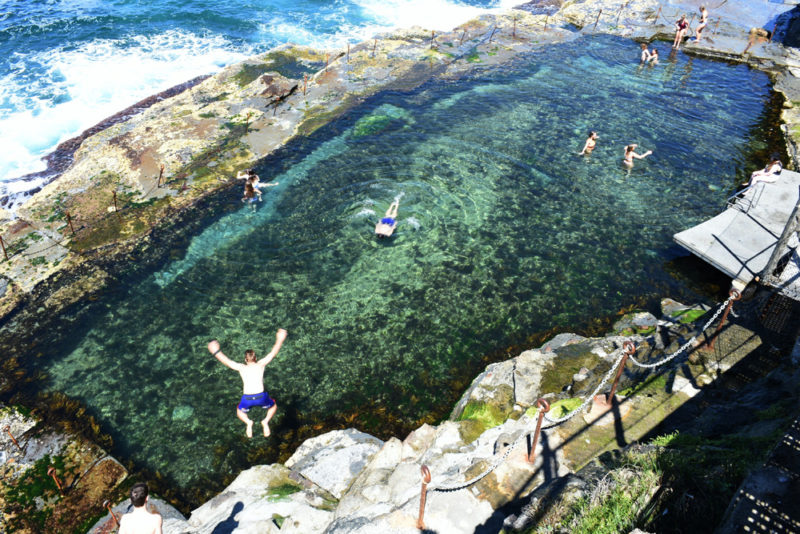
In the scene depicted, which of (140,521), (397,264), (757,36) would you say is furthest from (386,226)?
(757,36)

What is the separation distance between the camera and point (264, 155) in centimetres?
1838

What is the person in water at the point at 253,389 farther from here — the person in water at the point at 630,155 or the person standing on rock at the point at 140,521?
the person in water at the point at 630,155

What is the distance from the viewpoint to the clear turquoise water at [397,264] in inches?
433

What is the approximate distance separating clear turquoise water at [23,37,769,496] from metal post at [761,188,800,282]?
1982 mm

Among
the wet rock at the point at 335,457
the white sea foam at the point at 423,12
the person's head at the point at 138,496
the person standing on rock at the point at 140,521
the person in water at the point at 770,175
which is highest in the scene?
the white sea foam at the point at 423,12

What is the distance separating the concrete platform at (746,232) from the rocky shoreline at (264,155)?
512 centimetres

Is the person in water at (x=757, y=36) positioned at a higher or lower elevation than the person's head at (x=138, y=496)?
higher

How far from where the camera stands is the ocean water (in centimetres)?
2403

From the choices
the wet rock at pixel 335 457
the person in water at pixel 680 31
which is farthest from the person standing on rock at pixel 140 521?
the person in water at pixel 680 31

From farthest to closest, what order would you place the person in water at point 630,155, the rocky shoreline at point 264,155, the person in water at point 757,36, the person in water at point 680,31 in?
1. the person in water at point 757,36
2. the person in water at point 680,31
3. the person in water at point 630,155
4. the rocky shoreline at point 264,155

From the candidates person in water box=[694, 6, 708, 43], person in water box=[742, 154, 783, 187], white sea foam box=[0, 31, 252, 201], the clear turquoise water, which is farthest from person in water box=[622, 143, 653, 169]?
white sea foam box=[0, 31, 252, 201]

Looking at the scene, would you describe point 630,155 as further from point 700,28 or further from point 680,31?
point 700,28

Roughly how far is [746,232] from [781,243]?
3.01 metres

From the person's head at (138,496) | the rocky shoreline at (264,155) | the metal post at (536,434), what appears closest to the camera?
the metal post at (536,434)
